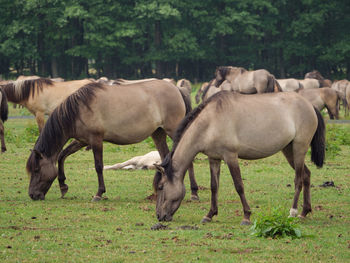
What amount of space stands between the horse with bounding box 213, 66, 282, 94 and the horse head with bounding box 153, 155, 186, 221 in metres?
16.3

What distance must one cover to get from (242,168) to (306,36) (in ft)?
164

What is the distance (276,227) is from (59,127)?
180 inches

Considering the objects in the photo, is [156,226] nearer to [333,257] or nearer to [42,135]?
[333,257]

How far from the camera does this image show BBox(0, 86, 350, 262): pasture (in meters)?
6.96

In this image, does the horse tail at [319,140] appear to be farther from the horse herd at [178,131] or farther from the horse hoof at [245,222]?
the horse hoof at [245,222]

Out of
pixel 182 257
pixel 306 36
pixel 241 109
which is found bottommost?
pixel 306 36

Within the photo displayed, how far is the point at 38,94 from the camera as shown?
1706 centimetres

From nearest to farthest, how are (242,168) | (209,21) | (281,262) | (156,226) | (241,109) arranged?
(281,262), (156,226), (241,109), (242,168), (209,21)

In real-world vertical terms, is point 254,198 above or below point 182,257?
below

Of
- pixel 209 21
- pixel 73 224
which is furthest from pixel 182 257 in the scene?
pixel 209 21

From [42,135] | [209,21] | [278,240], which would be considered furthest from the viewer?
[209,21]

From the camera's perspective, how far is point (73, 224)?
28.3 ft

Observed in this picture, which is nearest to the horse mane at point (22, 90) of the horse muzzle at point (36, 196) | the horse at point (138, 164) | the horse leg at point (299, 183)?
the horse at point (138, 164)

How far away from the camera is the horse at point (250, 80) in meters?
24.8
